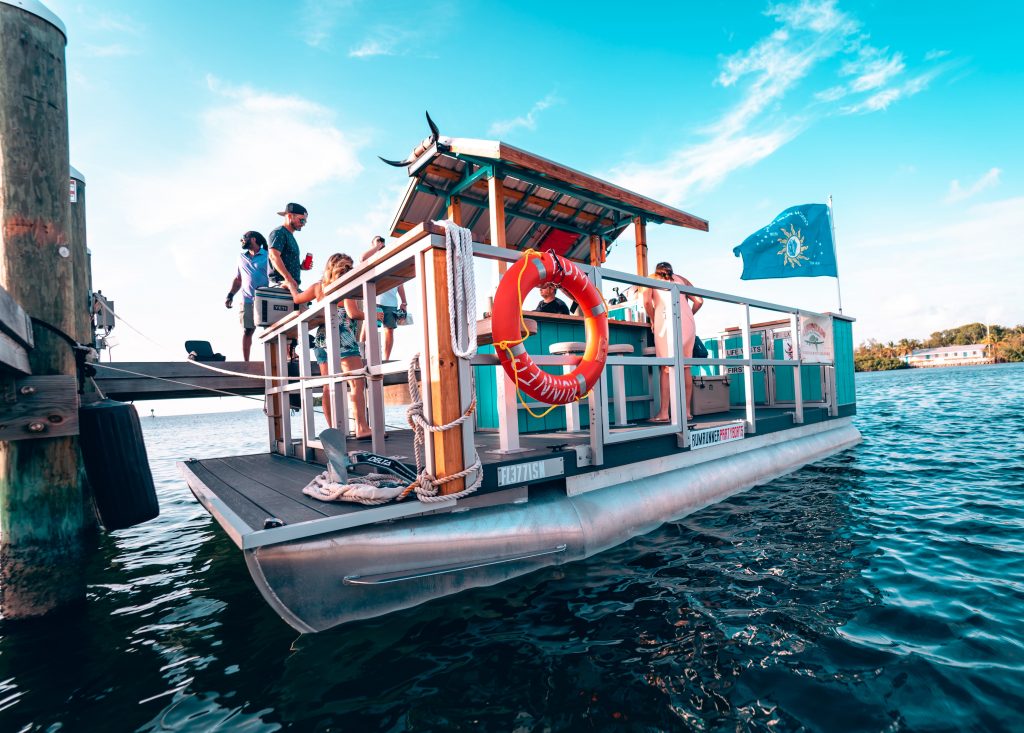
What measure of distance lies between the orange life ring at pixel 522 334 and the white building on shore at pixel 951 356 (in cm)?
11306

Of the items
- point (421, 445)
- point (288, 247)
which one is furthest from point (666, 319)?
point (288, 247)

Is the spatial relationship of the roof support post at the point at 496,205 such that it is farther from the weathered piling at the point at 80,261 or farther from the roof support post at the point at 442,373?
the weathered piling at the point at 80,261

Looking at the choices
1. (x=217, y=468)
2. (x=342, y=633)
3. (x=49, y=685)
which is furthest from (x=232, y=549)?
(x=342, y=633)

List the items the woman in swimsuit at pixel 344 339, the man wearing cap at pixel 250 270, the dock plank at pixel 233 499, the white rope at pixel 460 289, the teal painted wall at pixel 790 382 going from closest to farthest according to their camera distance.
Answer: the dock plank at pixel 233 499 < the white rope at pixel 460 289 < the woman in swimsuit at pixel 344 339 < the man wearing cap at pixel 250 270 < the teal painted wall at pixel 790 382

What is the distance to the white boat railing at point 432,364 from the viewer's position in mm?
2822

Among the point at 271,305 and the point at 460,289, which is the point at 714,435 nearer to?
the point at 460,289

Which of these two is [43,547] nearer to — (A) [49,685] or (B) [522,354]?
(A) [49,685]

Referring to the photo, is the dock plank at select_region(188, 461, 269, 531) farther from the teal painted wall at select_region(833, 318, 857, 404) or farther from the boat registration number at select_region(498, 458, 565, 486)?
the teal painted wall at select_region(833, 318, 857, 404)

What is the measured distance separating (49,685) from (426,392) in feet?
7.89

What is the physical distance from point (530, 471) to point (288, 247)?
3879mm

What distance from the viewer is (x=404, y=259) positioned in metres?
3.00

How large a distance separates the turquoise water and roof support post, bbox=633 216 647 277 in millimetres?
3885

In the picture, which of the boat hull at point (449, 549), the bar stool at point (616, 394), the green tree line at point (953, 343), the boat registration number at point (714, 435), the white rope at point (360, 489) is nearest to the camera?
the boat hull at point (449, 549)

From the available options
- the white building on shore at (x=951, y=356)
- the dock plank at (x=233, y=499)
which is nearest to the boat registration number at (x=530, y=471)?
the dock plank at (x=233, y=499)
